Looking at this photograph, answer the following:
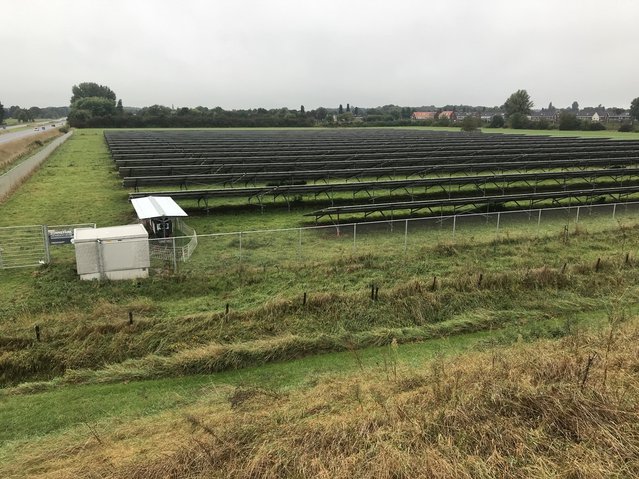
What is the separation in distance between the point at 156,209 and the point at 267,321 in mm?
7393

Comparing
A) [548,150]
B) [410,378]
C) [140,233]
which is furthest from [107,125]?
[410,378]

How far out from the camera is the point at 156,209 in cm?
1566

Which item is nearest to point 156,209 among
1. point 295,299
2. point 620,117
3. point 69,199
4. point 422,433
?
point 295,299

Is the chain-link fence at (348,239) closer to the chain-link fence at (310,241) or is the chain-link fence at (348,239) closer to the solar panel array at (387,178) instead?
the chain-link fence at (310,241)

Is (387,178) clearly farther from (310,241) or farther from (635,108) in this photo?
(635,108)

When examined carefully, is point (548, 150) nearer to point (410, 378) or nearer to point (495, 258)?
point (495, 258)

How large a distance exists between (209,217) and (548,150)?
115 ft

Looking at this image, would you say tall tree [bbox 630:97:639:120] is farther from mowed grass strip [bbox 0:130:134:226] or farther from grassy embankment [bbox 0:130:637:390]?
mowed grass strip [bbox 0:130:134:226]

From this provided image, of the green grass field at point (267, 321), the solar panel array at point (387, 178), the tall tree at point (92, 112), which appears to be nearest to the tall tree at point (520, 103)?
the solar panel array at point (387, 178)

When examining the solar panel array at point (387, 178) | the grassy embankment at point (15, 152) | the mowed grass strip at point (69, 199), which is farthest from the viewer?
the grassy embankment at point (15, 152)

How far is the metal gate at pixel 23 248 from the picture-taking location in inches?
516

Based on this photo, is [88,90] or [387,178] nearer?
[387,178]

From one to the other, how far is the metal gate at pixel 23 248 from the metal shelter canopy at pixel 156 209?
118 inches

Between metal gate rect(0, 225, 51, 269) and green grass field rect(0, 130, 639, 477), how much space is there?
1.79 feet
